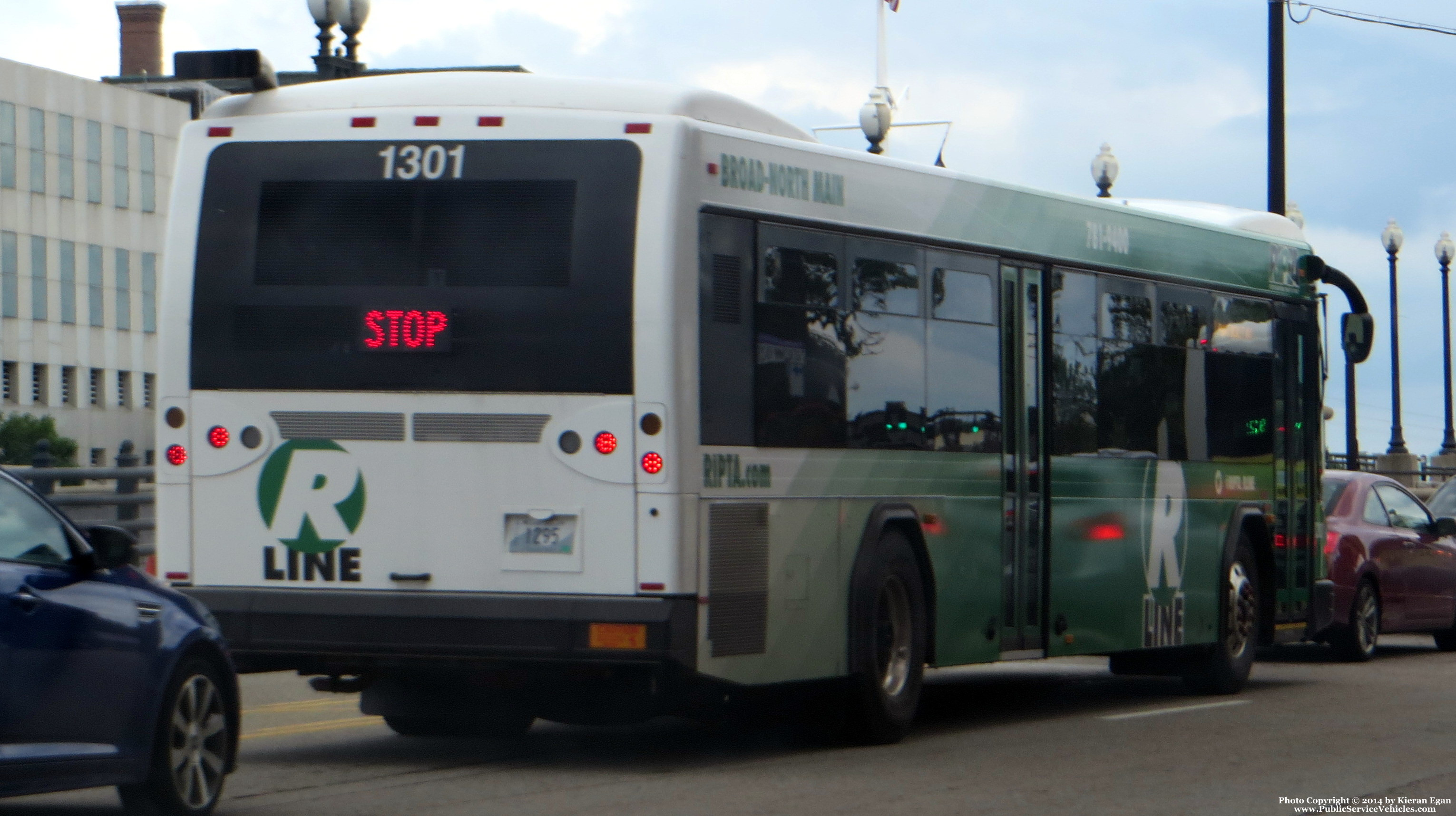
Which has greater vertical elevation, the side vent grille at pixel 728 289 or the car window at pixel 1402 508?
the side vent grille at pixel 728 289

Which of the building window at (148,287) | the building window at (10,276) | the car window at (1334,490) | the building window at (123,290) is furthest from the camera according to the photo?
the building window at (148,287)

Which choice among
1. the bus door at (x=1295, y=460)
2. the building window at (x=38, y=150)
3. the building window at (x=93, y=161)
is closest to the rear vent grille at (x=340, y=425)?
the bus door at (x=1295, y=460)

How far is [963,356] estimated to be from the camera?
40.4ft

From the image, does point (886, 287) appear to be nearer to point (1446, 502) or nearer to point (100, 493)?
point (100, 493)

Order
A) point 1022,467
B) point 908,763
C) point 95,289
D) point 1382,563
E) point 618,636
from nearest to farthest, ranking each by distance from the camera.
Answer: point 618,636 → point 908,763 → point 1022,467 → point 1382,563 → point 95,289

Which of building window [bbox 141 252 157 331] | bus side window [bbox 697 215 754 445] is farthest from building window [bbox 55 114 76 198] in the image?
bus side window [bbox 697 215 754 445]

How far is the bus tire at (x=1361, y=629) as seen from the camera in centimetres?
1869

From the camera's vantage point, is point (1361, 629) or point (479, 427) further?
point (1361, 629)

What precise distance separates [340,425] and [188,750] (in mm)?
2383

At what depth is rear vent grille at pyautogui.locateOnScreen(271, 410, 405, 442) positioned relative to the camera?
1027 cm

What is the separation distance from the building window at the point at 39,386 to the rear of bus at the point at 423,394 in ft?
231

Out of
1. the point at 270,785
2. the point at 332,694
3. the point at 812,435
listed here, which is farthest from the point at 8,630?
the point at 332,694

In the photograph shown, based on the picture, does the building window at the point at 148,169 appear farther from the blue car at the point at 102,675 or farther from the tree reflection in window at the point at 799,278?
the blue car at the point at 102,675

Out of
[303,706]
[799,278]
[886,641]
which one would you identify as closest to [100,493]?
[303,706]
